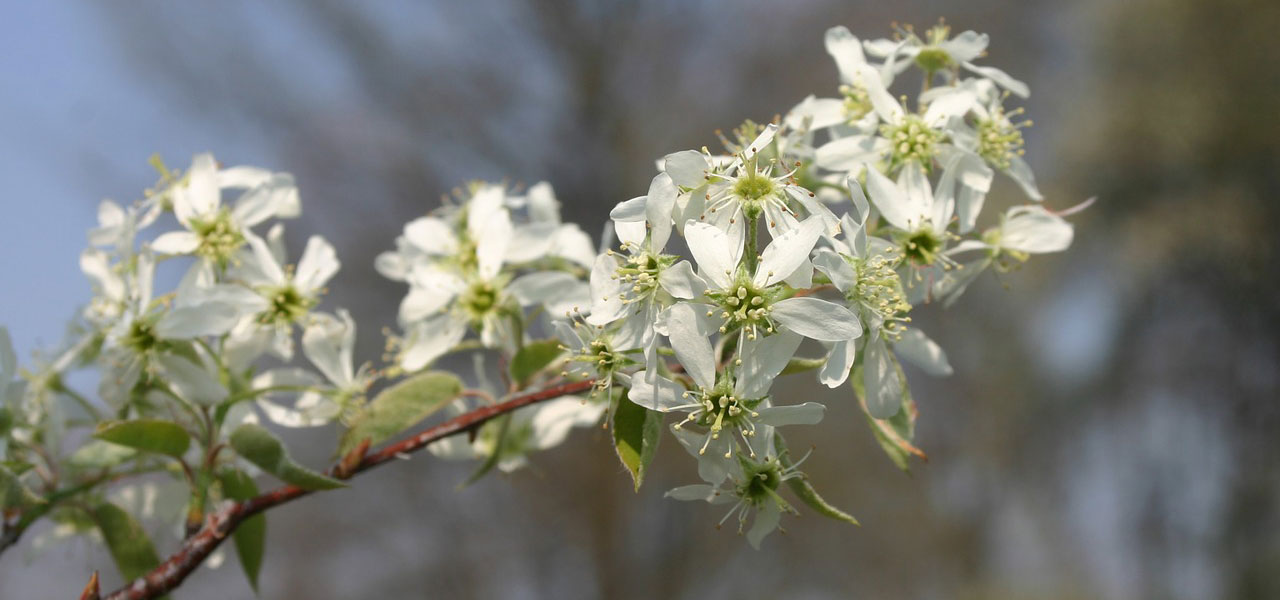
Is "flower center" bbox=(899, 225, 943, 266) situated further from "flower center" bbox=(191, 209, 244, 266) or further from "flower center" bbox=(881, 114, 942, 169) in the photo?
"flower center" bbox=(191, 209, 244, 266)

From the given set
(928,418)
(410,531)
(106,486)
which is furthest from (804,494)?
(928,418)

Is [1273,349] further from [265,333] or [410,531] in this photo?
[265,333]

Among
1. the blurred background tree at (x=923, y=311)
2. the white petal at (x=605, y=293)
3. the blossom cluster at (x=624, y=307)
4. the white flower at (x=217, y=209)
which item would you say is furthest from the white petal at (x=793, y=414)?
the blurred background tree at (x=923, y=311)

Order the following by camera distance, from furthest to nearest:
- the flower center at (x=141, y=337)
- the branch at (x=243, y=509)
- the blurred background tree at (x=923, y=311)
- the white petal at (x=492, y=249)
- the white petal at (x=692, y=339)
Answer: the blurred background tree at (x=923, y=311), the white petal at (x=492, y=249), the flower center at (x=141, y=337), the branch at (x=243, y=509), the white petal at (x=692, y=339)

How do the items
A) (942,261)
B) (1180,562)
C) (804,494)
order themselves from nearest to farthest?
1. (804,494)
2. (942,261)
3. (1180,562)

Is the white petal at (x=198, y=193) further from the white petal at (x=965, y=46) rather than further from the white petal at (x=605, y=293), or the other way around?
the white petal at (x=965, y=46)

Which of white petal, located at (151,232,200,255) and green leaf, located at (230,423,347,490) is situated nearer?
green leaf, located at (230,423,347,490)

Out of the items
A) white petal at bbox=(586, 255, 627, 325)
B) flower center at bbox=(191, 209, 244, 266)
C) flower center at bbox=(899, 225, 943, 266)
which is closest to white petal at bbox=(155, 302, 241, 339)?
flower center at bbox=(191, 209, 244, 266)
